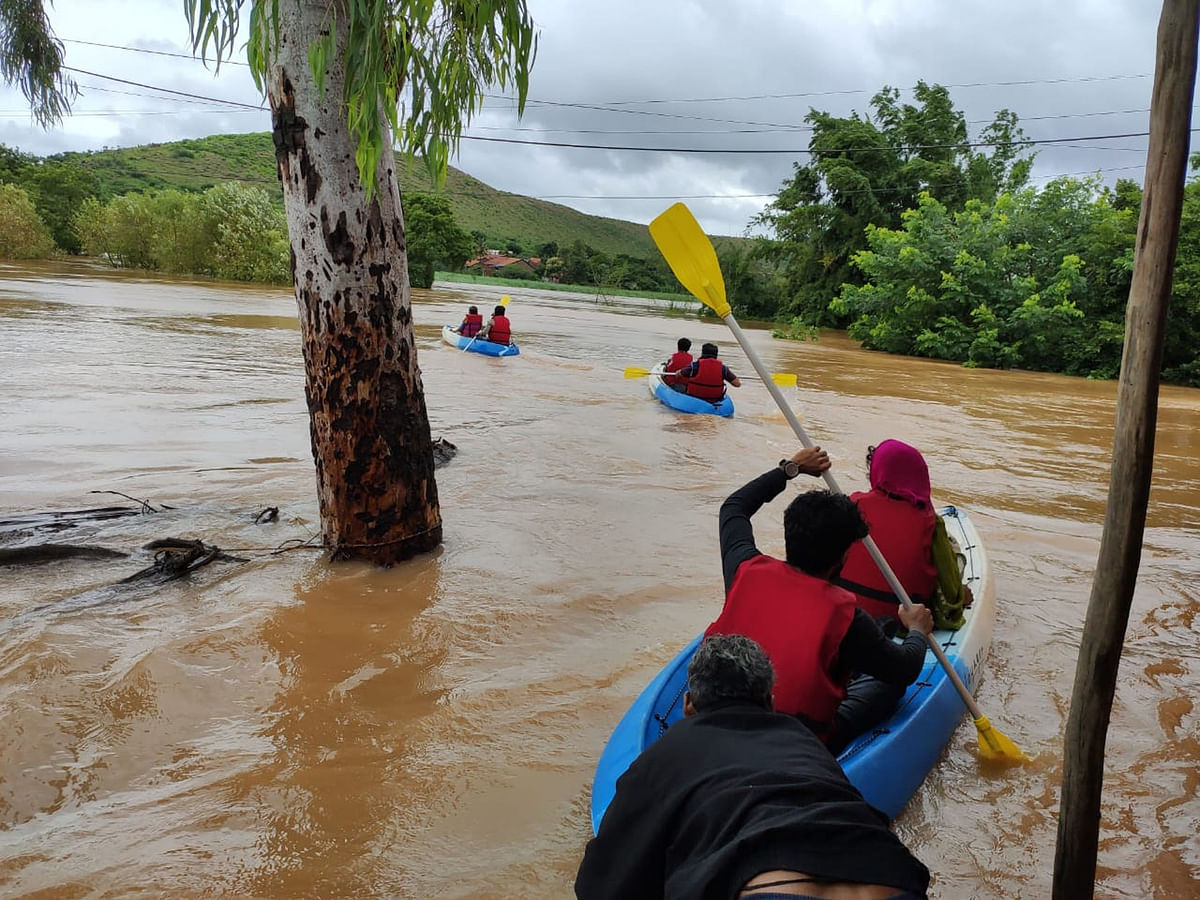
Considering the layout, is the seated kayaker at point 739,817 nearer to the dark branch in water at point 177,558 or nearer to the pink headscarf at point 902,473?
the pink headscarf at point 902,473

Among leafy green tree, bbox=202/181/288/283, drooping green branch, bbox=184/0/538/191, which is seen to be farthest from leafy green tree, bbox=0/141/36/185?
drooping green branch, bbox=184/0/538/191

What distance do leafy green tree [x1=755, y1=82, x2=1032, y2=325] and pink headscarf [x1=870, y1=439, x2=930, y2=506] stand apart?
1457 inches

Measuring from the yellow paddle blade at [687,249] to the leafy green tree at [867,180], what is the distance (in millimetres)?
36894

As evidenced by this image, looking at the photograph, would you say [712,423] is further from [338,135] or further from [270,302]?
[270,302]

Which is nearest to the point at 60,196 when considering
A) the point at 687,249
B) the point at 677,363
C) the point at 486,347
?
the point at 486,347

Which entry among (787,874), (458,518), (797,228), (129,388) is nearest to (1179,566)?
(458,518)

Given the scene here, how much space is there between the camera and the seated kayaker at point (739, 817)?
145 centimetres

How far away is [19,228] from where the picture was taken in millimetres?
39844

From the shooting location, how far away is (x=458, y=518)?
699 cm

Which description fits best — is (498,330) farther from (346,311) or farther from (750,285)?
(750,285)

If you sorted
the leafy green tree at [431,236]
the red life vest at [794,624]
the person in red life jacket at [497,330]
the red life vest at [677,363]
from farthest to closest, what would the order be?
the leafy green tree at [431,236] < the person in red life jacket at [497,330] < the red life vest at [677,363] < the red life vest at [794,624]

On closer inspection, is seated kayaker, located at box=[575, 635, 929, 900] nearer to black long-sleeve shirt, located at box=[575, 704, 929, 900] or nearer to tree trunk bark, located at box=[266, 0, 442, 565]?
black long-sleeve shirt, located at box=[575, 704, 929, 900]

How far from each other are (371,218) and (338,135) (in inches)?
19.7

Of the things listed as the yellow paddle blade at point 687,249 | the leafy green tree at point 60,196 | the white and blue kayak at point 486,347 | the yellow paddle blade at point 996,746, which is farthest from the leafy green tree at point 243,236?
the yellow paddle blade at point 996,746
